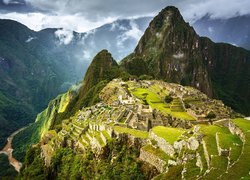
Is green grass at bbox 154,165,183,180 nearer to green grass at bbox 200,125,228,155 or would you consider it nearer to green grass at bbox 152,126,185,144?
green grass at bbox 200,125,228,155

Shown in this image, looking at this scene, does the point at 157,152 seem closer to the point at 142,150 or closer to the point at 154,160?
the point at 154,160

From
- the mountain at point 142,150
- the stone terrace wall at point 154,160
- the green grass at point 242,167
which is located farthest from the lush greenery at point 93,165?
the green grass at point 242,167

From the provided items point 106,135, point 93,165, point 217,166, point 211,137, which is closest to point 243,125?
point 211,137

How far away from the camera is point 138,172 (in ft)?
133

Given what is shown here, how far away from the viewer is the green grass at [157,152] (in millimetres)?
38900

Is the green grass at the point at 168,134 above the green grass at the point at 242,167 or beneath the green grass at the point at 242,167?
beneath

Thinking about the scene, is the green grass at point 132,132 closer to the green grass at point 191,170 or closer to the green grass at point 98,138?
the green grass at point 98,138

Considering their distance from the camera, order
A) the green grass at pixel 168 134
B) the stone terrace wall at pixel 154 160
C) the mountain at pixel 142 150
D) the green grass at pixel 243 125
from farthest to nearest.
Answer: the green grass at pixel 168 134 → the stone terrace wall at pixel 154 160 → the green grass at pixel 243 125 → the mountain at pixel 142 150

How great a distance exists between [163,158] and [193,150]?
4.96 meters

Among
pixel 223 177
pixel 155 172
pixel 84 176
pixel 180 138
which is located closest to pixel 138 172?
pixel 155 172

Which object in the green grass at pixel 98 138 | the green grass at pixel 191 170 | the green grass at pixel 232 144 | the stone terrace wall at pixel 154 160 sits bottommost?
the green grass at pixel 98 138

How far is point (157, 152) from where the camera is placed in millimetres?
40312

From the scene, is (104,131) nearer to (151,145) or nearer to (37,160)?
(151,145)

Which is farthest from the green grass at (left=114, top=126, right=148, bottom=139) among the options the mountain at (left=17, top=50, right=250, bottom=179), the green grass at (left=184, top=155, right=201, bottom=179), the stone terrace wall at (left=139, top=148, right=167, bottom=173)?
the green grass at (left=184, top=155, right=201, bottom=179)
